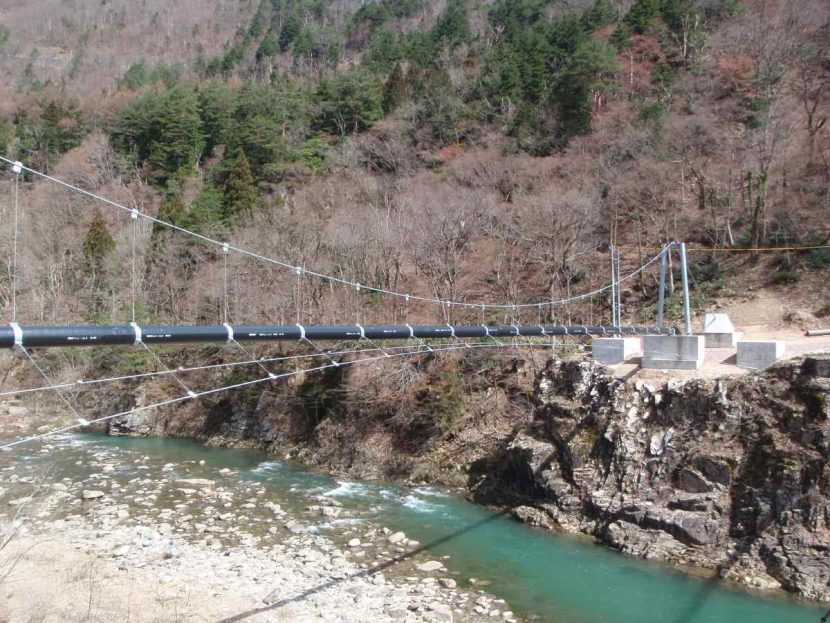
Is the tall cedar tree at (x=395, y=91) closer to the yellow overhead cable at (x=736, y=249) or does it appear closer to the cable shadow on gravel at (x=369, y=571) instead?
the yellow overhead cable at (x=736, y=249)

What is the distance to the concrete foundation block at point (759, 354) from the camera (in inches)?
351

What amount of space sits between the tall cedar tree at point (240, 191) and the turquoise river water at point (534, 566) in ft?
41.9

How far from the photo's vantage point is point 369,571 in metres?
7.65

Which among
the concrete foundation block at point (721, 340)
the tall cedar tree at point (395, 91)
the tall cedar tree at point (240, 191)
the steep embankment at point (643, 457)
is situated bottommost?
the steep embankment at point (643, 457)

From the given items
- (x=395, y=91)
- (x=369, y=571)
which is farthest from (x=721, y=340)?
(x=395, y=91)

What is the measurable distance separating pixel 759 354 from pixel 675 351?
114 centimetres

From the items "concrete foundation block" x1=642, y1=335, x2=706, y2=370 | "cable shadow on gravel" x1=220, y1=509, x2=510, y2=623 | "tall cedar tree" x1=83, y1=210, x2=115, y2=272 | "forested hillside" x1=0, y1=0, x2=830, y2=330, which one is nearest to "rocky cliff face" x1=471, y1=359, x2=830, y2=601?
"concrete foundation block" x1=642, y1=335, x2=706, y2=370

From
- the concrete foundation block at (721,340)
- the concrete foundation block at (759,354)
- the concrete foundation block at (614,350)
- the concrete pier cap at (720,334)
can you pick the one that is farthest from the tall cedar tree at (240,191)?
the concrete foundation block at (759,354)

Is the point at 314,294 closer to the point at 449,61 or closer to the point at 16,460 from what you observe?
the point at 16,460

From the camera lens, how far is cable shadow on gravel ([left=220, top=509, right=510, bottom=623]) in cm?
658

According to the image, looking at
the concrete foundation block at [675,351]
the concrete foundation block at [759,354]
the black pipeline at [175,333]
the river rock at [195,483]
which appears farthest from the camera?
the river rock at [195,483]

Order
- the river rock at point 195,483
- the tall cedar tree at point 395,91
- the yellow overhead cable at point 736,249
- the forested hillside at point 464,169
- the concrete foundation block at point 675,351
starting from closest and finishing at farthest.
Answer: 1. the concrete foundation block at point 675,351
2. the river rock at point 195,483
3. the yellow overhead cable at point 736,249
4. the forested hillside at point 464,169
5. the tall cedar tree at point 395,91

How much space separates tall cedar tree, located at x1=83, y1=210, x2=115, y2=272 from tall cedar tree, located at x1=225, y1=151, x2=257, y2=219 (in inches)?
167

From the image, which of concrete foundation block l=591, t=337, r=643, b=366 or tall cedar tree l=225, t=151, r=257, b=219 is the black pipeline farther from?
tall cedar tree l=225, t=151, r=257, b=219
